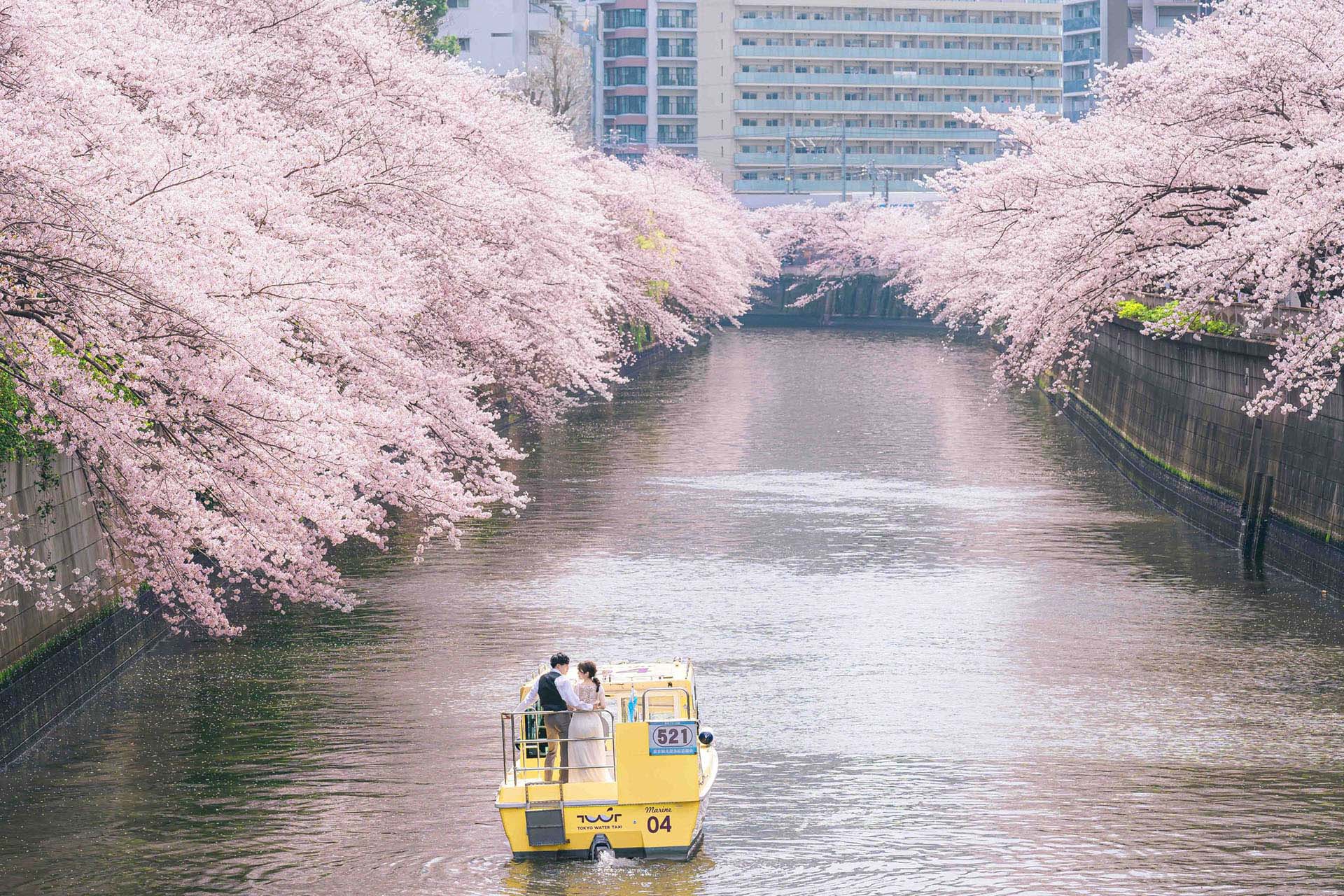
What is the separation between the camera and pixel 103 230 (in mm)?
18609

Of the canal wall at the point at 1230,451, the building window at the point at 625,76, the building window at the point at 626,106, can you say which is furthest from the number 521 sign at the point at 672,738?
the building window at the point at 625,76

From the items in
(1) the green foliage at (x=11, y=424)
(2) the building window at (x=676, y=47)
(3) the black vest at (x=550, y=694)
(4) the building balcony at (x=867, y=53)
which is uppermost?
(2) the building window at (x=676, y=47)

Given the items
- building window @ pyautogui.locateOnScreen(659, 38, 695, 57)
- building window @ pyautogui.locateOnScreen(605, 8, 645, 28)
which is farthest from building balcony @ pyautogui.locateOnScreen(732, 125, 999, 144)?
building window @ pyautogui.locateOnScreen(605, 8, 645, 28)

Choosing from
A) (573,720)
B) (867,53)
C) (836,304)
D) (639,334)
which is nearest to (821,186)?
(867,53)

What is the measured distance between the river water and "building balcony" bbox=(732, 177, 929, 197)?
116 m

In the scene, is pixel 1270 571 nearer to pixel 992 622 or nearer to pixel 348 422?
pixel 992 622

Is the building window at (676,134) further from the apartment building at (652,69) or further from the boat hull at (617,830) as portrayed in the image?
the boat hull at (617,830)

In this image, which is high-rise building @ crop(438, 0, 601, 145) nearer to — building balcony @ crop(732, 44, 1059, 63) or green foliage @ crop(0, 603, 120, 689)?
building balcony @ crop(732, 44, 1059, 63)

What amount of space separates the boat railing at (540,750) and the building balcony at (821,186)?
138m

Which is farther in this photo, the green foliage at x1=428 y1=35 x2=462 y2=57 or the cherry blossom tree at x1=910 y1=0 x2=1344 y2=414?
the green foliage at x1=428 y1=35 x2=462 y2=57

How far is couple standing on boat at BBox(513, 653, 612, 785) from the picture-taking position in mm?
17219

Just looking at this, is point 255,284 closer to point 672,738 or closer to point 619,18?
point 672,738

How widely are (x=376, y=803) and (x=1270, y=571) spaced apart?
18.7 meters

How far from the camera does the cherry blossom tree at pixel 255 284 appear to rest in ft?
61.5
